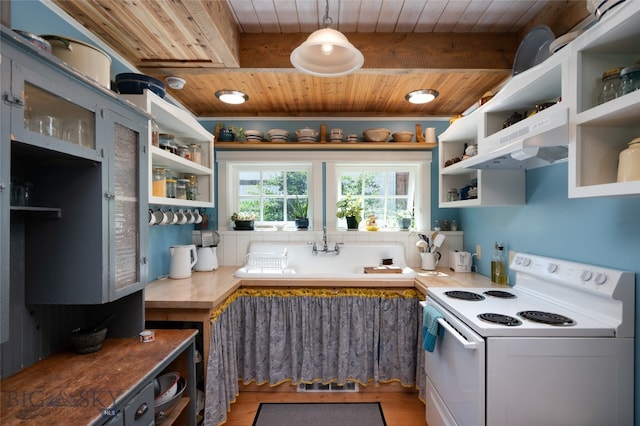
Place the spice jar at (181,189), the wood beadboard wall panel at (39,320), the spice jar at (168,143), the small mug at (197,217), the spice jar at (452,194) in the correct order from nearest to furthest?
the wood beadboard wall panel at (39,320) → the spice jar at (168,143) → the spice jar at (181,189) → the spice jar at (452,194) → the small mug at (197,217)

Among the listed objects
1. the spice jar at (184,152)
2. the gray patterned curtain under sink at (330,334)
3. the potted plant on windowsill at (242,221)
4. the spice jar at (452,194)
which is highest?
the spice jar at (184,152)

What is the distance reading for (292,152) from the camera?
2.95 metres

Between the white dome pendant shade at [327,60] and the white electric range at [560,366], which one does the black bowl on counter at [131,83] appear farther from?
the white electric range at [560,366]

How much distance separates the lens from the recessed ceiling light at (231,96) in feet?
7.92

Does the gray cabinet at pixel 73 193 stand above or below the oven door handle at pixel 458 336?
above

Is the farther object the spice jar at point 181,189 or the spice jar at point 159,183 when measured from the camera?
the spice jar at point 181,189

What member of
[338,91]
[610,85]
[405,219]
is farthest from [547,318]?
[338,91]

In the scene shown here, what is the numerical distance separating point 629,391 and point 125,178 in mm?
2305

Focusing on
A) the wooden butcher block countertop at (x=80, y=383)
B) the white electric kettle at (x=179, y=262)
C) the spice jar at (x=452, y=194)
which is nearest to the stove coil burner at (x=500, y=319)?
the spice jar at (x=452, y=194)

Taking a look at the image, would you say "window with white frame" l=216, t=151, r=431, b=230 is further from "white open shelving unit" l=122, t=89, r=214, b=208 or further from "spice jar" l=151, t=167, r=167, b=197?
"spice jar" l=151, t=167, r=167, b=197

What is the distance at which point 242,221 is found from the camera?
2.95 meters

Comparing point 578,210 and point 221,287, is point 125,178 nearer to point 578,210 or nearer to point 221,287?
point 221,287

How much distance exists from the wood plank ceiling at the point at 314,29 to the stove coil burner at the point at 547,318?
1438 millimetres

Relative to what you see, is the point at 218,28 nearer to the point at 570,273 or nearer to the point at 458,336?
the point at 458,336
